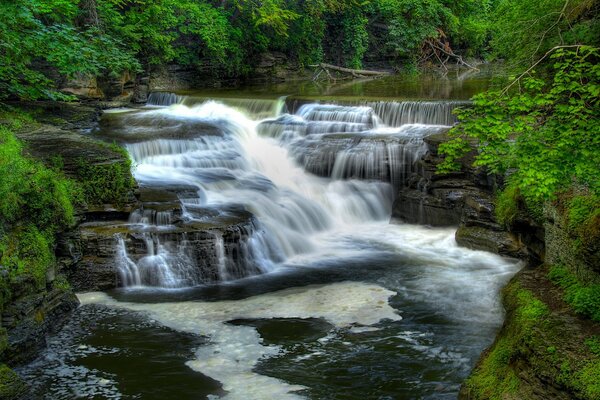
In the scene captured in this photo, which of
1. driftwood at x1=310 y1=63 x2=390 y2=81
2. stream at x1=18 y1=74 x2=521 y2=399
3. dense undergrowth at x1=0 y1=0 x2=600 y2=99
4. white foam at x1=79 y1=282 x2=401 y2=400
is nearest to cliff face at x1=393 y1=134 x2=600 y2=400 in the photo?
stream at x1=18 y1=74 x2=521 y2=399

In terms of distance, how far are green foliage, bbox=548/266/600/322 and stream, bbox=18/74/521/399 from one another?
58.0 inches

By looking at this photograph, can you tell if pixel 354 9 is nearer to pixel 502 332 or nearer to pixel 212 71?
pixel 212 71

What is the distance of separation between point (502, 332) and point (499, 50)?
21.0 ft

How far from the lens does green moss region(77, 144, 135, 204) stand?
450 inches

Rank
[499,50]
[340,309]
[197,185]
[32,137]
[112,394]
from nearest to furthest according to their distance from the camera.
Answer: [112,394]
[340,309]
[499,50]
[32,137]
[197,185]

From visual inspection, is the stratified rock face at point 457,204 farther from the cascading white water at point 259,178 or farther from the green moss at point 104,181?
the green moss at point 104,181

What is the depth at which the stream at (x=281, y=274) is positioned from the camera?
7.30 m

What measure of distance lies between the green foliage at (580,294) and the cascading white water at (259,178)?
565 cm

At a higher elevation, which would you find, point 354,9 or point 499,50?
point 354,9

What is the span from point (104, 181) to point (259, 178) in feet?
15.2

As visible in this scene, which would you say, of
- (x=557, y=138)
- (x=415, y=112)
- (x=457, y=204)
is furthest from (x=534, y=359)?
(x=415, y=112)

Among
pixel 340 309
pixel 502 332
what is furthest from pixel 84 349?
pixel 502 332

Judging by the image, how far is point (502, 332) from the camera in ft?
22.6

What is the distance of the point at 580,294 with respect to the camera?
636 centimetres
